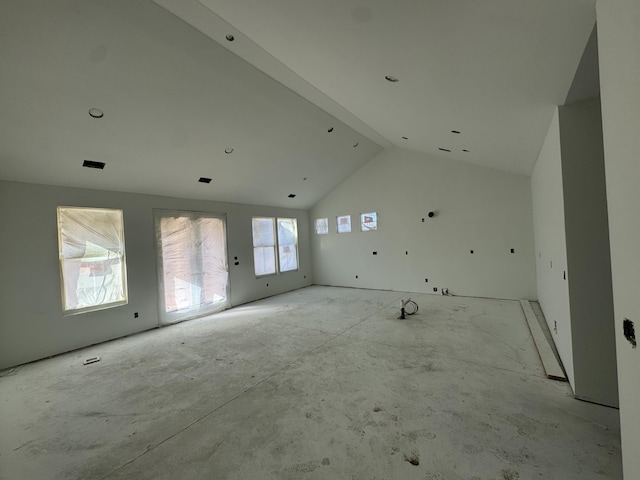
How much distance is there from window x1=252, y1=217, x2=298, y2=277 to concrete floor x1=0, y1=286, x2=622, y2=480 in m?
3.02

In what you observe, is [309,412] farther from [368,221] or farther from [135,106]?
[368,221]

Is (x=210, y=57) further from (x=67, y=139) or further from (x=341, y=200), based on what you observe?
(x=341, y=200)

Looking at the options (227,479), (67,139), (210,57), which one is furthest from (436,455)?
(67,139)

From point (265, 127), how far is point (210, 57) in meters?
1.40

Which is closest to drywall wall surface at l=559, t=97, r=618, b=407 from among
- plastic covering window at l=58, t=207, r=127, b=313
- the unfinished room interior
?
the unfinished room interior

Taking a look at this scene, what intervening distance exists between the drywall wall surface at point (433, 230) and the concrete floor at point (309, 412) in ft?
6.32

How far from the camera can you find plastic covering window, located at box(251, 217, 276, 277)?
6.66m

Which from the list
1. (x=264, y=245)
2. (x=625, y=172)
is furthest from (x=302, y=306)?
(x=625, y=172)

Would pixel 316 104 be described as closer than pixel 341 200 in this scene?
Yes

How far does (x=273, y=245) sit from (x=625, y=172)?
6.58 m

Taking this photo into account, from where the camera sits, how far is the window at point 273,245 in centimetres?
672

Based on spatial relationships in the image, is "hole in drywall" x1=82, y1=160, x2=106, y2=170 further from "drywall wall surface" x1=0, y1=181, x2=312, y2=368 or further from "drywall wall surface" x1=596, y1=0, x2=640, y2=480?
"drywall wall surface" x1=596, y1=0, x2=640, y2=480

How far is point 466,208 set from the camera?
18.8 feet

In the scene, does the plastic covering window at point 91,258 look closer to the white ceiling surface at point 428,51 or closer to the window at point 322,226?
the white ceiling surface at point 428,51
